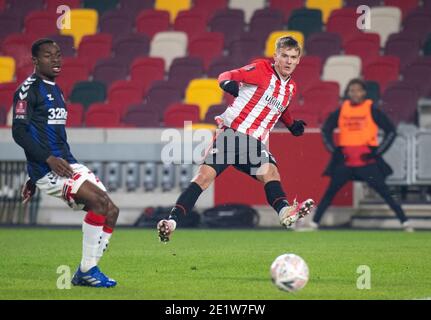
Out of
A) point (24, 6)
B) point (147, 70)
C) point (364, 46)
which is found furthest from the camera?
point (24, 6)

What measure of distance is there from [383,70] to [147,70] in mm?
4644

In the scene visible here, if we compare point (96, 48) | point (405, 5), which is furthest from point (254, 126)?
point (96, 48)

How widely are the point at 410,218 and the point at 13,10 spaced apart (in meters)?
10.4

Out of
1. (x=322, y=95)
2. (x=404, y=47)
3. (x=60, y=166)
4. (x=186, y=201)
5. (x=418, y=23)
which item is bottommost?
(x=186, y=201)

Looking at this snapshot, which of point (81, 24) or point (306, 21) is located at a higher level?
point (81, 24)

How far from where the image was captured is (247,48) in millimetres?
20234

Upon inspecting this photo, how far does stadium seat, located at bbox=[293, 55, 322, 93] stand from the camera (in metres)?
19.3

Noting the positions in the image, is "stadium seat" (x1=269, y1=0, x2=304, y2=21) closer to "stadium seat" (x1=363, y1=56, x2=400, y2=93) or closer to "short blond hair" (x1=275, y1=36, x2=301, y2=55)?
"stadium seat" (x1=363, y1=56, x2=400, y2=93)

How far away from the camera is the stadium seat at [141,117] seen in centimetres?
1906

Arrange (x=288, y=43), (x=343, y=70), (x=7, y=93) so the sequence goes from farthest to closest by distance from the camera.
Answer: (x=7, y=93) < (x=343, y=70) < (x=288, y=43)

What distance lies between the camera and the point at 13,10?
23016mm

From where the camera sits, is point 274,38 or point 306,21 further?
point 306,21

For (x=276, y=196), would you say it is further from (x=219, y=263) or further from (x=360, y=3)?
(x=360, y=3)
